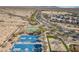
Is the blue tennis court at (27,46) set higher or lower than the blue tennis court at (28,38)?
lower

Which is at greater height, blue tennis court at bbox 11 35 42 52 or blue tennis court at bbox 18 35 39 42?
blue tennis court at bbox 18 35 39 42

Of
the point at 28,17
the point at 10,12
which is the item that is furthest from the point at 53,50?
the point at 10,12

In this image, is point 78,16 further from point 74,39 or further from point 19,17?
point 19,17

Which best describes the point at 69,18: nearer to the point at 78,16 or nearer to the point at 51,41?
the point at 78,16

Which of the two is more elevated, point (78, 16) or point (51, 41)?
point (78, 16)

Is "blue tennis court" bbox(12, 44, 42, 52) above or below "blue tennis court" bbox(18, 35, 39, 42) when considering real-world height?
below

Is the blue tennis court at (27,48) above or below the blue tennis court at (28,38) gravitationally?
below
